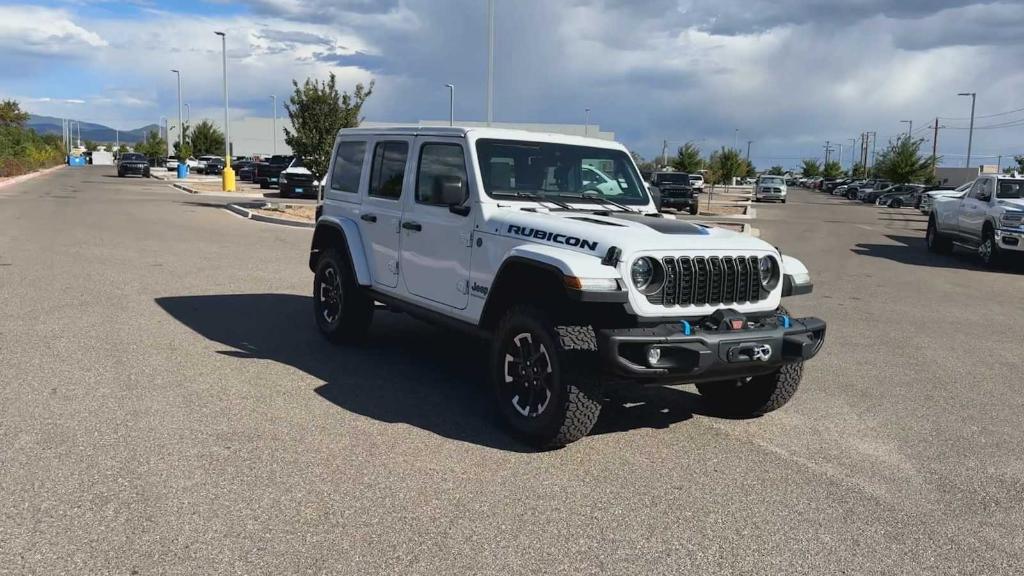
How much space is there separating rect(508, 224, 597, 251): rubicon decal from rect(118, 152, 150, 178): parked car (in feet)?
192

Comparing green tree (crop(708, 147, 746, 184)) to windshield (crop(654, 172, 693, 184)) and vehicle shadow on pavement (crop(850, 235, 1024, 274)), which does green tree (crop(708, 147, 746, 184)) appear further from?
vehicle shadow on pavement (crop(850, 235, 1024, 274))

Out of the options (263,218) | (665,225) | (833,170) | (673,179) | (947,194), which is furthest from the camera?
(833,170)

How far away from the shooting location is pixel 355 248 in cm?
733

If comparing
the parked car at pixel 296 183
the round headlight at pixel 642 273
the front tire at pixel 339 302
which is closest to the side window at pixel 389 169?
the front tire at pixel 339 302

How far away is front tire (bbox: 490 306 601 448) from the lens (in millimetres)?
4797

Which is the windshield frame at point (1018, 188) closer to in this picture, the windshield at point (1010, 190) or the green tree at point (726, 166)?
the windshield at point (1010, 190)

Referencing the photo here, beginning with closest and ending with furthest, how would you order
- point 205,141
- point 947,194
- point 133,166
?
point 947,194, point 133,166, point 205,141

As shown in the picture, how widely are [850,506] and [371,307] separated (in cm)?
443

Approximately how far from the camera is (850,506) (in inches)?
173

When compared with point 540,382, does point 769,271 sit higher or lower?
higher

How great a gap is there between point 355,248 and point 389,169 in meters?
0.77

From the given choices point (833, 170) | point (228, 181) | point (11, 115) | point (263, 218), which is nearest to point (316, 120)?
point (263, 218)

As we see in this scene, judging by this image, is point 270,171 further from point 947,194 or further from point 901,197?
point 901,197

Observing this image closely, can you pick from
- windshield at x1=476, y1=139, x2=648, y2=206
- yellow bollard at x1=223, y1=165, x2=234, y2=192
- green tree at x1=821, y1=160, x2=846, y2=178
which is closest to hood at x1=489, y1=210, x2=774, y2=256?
windshield at x1=476, y1=139, x2=648, y2=206
